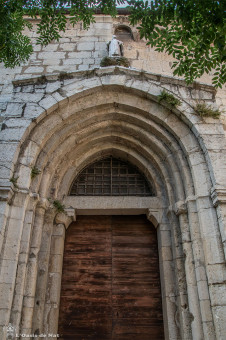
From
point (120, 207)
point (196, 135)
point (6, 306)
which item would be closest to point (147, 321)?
point (120, 207)

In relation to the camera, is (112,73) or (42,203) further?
(112,73)

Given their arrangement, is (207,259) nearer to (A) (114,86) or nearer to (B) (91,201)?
(B) (91,201)

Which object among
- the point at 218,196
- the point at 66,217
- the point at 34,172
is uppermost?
the point at 34,172

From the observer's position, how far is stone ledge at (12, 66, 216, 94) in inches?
197

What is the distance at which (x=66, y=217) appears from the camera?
15.4ft

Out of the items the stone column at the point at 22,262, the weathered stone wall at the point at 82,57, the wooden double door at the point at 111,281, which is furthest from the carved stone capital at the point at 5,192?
the weathered stone wall at the point at 82,57

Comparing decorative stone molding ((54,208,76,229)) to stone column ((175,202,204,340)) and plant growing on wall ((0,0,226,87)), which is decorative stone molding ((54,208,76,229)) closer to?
stone column ((175,202,204,340))

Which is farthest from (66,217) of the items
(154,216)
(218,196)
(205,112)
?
(205,112)

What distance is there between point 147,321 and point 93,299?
860mm

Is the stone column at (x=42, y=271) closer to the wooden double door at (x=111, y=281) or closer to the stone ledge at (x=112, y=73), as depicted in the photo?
the wooden double door at (x=111, y=281)

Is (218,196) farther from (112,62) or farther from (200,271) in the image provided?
(112,62)

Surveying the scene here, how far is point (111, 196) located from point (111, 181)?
471mm

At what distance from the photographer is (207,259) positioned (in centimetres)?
368

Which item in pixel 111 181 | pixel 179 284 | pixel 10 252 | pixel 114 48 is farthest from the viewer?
pixel 114 48
